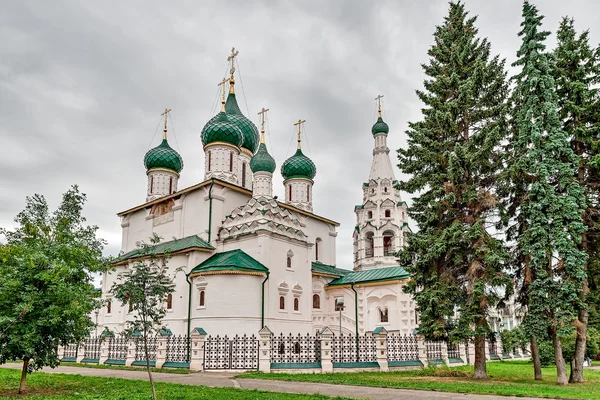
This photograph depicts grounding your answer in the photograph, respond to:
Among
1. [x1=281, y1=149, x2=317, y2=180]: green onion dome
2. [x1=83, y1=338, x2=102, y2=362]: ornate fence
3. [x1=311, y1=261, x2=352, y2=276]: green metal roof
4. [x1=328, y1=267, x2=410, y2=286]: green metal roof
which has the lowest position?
[x1=83, y1=338, x2=102, y2=362]: ornate fence

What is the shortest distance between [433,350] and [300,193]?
48.2ft

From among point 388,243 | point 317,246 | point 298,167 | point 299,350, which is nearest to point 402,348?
point 299,350

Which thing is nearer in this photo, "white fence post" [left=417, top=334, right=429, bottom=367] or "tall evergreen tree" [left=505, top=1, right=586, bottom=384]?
"tall evergreen tree" [left=505, top=1, right=586, bottom=384]

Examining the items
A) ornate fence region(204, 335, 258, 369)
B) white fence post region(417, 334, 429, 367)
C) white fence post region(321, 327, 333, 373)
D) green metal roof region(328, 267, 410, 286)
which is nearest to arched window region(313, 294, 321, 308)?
green metal roof region(328, 267, 410, 286)

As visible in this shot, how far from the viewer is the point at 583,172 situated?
1477 centimetres

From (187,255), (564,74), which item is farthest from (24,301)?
(564,74)

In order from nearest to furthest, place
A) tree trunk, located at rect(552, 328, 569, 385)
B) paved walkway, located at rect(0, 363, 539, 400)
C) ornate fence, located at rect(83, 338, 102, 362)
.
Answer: paved walkway, located at rect(0, 363, 539, 400) → tree trunk, located at rect(552, 328, 569, 385) → ornate fence, located at rect(83, 338, 102, 362)

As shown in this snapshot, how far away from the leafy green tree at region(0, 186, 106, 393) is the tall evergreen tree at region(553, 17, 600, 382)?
1388 centimetres

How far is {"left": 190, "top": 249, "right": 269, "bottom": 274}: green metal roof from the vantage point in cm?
2089

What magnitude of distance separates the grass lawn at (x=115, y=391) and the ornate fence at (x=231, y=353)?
14.3 ft

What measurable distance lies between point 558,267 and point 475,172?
3919mm

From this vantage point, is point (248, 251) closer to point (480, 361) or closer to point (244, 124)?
point (244, 124)

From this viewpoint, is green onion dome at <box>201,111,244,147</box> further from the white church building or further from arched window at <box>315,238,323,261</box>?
arched window at <box>315,238,323,261</box>

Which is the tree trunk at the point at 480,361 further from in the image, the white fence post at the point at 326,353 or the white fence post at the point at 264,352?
the white fence post at the point at 264,352
